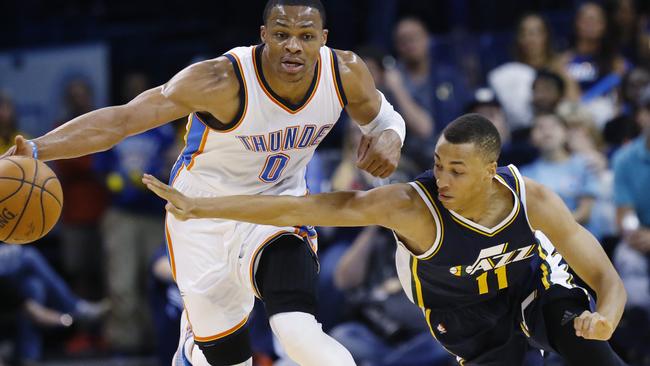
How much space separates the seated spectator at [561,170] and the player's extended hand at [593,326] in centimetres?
306

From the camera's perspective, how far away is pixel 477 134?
4.82 m

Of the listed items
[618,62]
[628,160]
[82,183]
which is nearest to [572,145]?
[628,160]

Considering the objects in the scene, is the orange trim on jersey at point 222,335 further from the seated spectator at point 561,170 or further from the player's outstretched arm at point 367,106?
the seated spectator at point 561,170

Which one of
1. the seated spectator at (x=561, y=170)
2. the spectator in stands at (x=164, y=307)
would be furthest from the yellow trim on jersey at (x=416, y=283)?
the spectator in stands at (x=164, y=307)

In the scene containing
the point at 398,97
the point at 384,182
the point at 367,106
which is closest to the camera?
the point at 367,106

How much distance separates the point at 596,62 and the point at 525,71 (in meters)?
0.72

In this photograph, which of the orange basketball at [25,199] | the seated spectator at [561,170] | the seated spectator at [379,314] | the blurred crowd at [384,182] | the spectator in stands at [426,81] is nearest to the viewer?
the orange basketball at [25,199]

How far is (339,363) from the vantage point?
4.68m

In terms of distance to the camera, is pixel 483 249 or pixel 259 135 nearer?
pixel 483 249

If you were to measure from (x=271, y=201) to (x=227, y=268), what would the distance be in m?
0.79

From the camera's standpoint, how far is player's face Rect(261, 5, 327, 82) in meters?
4.97

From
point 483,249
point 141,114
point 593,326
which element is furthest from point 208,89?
point 593,326

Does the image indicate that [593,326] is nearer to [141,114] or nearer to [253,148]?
[253,148]

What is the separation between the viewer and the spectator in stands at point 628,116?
26.7ft
